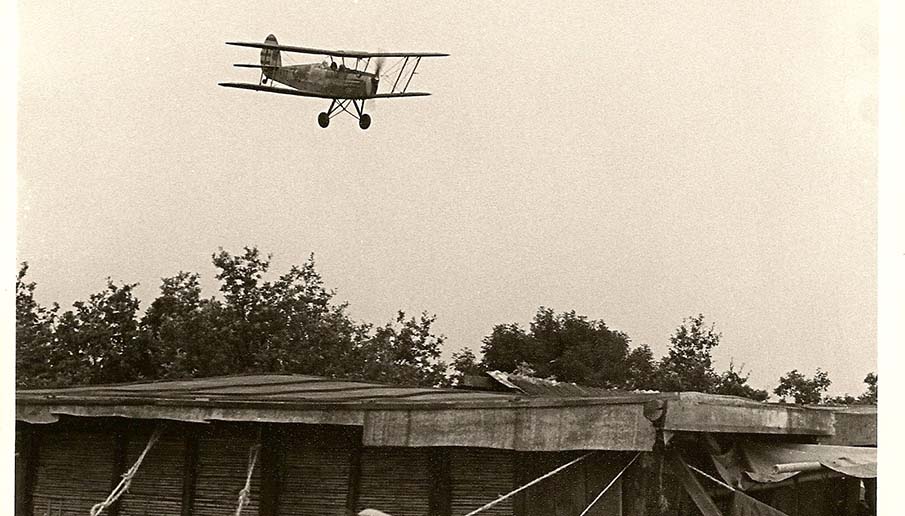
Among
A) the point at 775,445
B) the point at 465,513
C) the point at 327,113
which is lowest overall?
the point at 465,513

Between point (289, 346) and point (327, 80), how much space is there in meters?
20.9

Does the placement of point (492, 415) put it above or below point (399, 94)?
below

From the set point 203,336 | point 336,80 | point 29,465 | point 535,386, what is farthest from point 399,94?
point 203,336

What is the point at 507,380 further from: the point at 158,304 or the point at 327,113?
the point at 158,304

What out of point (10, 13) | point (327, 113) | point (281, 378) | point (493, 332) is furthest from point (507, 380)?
point (493, 332)

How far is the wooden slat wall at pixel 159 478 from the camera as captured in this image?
11.0 metres

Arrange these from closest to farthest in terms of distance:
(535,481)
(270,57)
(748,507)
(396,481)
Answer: (535,481)
(748,507)
(396,481)
(270,57)

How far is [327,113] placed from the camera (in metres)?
20.9

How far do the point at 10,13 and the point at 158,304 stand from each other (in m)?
30.8

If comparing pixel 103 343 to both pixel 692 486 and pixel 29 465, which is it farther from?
pixel 692 486

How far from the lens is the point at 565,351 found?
5081cm

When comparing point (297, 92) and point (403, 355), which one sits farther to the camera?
point (403, 355)

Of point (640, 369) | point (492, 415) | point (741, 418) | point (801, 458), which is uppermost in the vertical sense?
point (640, 369)

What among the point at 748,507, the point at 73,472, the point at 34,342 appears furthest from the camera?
the point at 34,342
